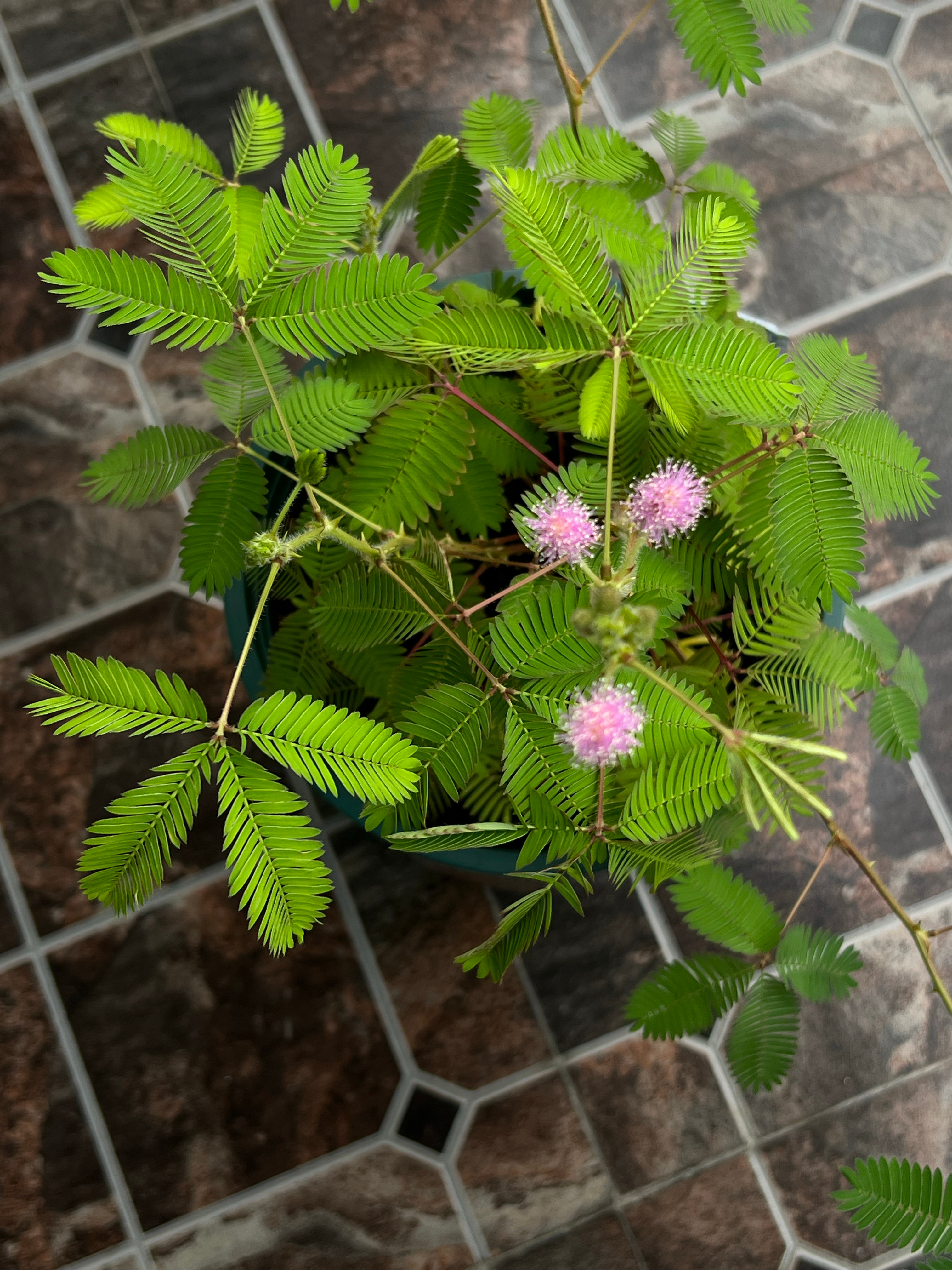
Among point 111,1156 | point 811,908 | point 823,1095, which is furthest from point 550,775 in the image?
point 111,1156

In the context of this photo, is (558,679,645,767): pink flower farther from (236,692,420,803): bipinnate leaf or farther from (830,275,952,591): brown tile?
(830,275,952,591): brown tile

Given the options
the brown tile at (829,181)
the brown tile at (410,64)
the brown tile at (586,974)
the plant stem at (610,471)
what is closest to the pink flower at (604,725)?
the plant stem at (610,471)

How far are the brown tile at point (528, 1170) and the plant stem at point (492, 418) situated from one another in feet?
2.83

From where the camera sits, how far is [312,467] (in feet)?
2.06

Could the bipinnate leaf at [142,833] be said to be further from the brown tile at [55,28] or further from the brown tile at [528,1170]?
the brown tile at [55,28]

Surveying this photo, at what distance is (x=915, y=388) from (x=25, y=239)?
4.11ft

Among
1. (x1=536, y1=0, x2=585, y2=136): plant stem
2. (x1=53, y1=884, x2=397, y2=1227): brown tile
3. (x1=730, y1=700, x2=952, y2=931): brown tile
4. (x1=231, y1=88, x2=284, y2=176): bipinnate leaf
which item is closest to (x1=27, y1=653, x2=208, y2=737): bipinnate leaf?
(x1=231, y1=88, x2=284, y2=176): bipinnate leaf

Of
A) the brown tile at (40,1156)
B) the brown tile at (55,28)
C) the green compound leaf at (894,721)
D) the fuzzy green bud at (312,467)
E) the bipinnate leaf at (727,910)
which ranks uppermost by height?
the brown tile at (55,28)

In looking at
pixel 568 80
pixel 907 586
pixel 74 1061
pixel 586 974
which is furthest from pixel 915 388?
pixel 74 1061

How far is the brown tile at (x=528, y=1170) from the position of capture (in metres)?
1.22

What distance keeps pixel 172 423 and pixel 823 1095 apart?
4.03ft

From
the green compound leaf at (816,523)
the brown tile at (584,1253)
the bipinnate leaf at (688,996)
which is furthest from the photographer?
the brown tile at (584,1253)

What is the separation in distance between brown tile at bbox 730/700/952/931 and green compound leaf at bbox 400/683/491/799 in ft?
2.29

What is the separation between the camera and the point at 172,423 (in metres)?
1.33
